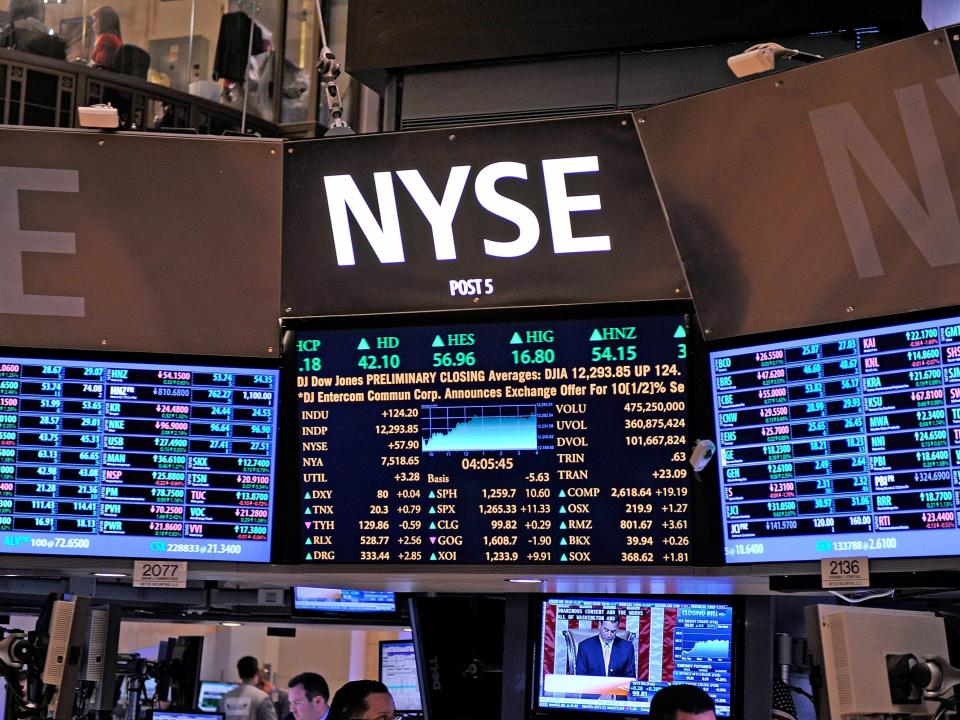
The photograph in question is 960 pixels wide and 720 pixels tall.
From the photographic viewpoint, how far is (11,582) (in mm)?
6199

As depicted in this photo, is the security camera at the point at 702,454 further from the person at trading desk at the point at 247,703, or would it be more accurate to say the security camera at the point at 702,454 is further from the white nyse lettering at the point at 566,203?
the person at trading desk at the point at 247,703

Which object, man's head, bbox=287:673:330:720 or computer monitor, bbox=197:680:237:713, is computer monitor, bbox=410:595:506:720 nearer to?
man's head, bbox=287:673:330:720

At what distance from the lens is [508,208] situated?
13.7ft

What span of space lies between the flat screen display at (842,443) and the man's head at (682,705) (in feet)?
1.38

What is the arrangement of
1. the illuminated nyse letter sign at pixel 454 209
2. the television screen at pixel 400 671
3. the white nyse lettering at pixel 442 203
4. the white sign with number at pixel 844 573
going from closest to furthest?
the white sign with number at pixel 844 573
the illuminated nyse letter sign at pixel 454 209
the white nyse lettering at pixel 442 203
the television screen at pixel 400 671

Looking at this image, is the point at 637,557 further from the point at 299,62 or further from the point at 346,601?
the point at 299,62

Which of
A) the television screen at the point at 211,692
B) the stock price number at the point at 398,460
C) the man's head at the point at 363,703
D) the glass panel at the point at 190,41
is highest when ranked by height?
the glass panel at the point at 190,41

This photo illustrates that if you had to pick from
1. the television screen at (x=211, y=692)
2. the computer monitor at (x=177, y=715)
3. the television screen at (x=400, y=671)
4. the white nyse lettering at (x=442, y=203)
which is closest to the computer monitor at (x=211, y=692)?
the television screen at (x=211, y=692)

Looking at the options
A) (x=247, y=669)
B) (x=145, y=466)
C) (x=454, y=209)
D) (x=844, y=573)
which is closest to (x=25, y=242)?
(x=145, y=466)

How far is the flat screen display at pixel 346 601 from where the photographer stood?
6.50 metres

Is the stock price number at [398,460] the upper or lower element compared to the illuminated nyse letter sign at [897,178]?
lower

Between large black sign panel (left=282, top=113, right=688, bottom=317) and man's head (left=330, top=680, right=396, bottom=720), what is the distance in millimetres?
1438

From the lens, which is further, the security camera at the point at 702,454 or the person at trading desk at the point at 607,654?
the person at trading desk at the point at 607,654

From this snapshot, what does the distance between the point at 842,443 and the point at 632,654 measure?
1.26 meters
